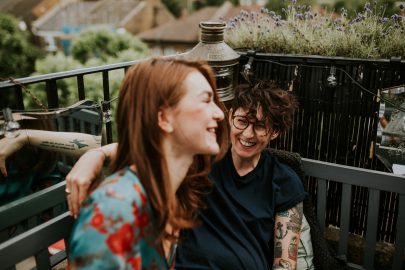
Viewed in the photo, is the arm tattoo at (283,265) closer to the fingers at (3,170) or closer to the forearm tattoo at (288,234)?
the forearm tattoo at (288,234)

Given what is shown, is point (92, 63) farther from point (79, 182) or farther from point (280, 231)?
point (79, 182)

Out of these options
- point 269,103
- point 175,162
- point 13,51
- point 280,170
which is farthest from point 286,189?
point 13,51

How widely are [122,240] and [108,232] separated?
0.05 metres

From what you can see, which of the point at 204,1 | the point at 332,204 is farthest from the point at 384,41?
the point at 204,1

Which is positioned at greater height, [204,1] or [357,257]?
[204,1]

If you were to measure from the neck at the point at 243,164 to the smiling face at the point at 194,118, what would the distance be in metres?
0.69

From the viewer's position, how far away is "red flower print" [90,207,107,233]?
40.5 inches

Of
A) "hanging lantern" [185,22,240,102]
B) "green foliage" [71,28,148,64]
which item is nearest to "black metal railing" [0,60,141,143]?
"hanging lantern" [185,22,240,102]

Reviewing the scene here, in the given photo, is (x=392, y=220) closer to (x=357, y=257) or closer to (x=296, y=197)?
(x=357, y=257)

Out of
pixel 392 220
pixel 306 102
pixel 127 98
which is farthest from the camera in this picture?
pixel 306 102

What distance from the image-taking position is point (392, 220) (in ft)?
9.02

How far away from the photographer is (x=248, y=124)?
197 centimetres

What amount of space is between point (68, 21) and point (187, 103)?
4741 centimetres

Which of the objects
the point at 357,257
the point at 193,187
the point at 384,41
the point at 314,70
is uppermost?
the point at 384,41
